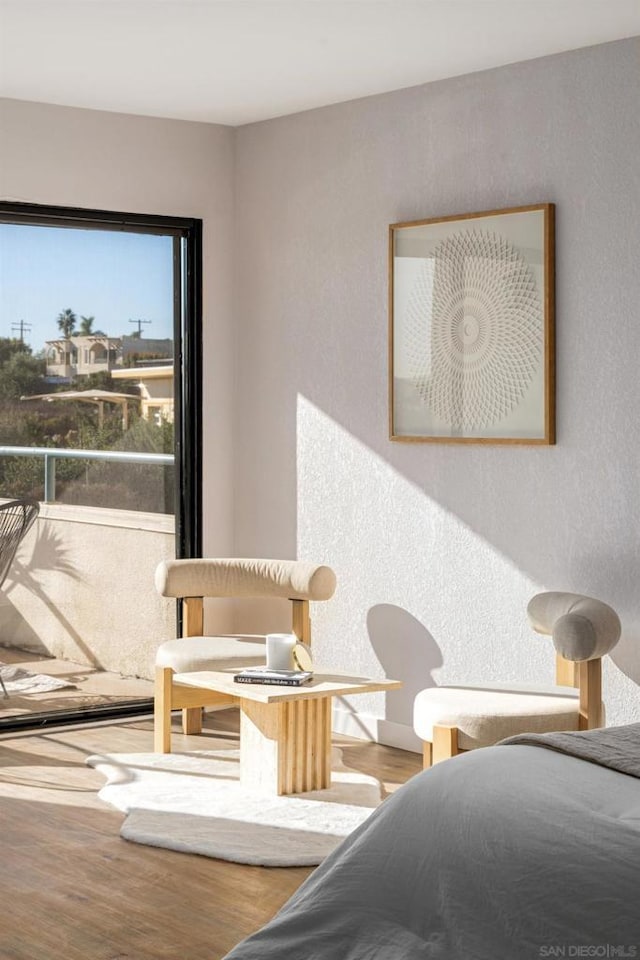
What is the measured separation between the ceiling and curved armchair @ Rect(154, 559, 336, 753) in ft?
6.40

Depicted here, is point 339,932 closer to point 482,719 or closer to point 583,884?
point 583,884

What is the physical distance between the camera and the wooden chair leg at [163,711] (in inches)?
204

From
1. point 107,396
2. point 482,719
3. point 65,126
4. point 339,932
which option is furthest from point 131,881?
point 65,126

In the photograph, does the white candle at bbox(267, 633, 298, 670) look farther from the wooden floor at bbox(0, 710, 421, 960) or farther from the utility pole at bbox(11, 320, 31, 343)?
the utility pole at bbox(11, 320, 31, 343)

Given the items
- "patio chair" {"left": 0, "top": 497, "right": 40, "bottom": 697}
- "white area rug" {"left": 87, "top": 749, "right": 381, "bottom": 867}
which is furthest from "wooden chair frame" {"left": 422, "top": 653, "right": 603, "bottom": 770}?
"patio chair" {"left": 0, "top": 497, "right": 40, "bottom": 697}

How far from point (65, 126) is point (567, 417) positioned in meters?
2.55

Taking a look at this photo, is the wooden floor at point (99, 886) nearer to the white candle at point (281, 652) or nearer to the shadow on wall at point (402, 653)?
the shadow on wall at point (402, 653)

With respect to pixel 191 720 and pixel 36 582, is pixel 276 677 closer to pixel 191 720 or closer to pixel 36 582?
pixel 191 720

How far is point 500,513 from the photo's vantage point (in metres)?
4.98

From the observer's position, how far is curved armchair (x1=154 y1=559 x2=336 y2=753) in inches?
204

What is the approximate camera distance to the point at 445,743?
407 cm

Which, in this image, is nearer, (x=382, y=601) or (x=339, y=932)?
(x=339, y=932)

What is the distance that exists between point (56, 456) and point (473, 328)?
6.41 feet

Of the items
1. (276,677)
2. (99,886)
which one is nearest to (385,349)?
(276,677)
